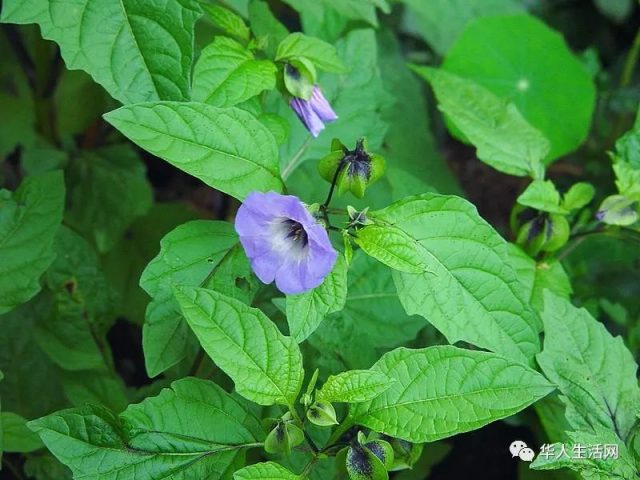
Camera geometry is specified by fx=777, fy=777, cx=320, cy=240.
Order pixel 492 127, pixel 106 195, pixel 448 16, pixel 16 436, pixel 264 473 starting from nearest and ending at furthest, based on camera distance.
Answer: pixel 264 473 → pixel 16 436 → pixel 492 127 → pixel 106 195 → pixel 448 16

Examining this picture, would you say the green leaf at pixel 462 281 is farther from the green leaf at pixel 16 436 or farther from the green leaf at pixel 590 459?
the green leaf at pixel 16 436

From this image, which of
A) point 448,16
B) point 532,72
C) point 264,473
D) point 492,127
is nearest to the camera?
point 264,473

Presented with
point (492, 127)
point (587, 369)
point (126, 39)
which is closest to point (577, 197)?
point (492, 127)

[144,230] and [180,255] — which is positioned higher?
[180,255]

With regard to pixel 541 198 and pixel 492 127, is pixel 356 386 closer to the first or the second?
pixel 541 198

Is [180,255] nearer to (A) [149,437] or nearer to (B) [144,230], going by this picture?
(A) [149,437]

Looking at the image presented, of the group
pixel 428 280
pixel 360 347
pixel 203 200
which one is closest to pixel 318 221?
pixel 428 280
